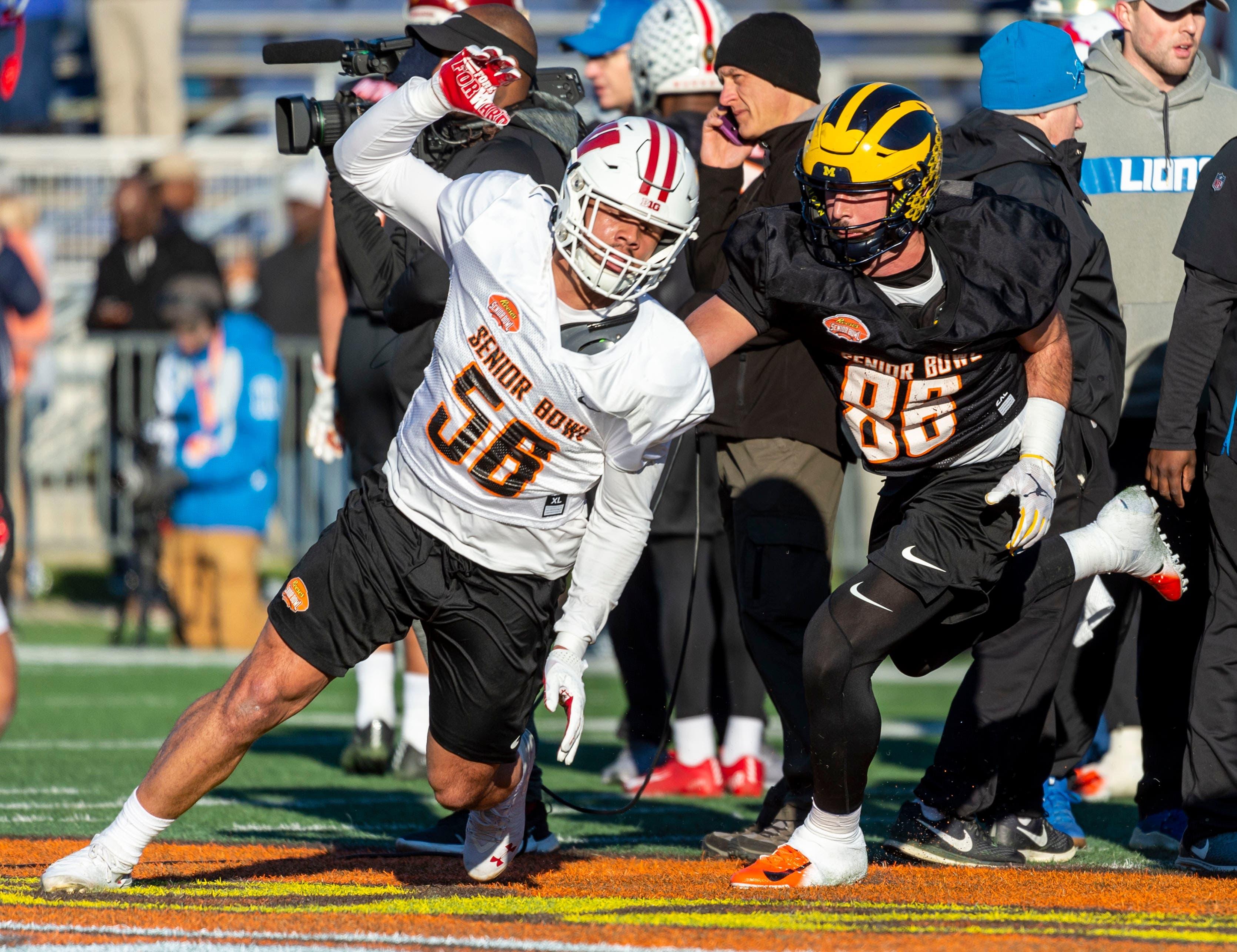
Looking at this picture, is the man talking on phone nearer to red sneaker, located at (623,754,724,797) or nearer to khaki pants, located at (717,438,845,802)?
khaki pants, located at (717,438,845,802)

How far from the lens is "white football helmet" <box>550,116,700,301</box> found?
13.5ft

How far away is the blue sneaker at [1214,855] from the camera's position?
15.8 ft

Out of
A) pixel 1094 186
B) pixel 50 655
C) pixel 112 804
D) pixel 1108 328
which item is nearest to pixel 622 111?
pixel 1094 186

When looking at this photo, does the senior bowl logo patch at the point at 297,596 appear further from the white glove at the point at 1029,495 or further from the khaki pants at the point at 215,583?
the khaki pants at the point at 215,583

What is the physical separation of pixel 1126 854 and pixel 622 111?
141 inches

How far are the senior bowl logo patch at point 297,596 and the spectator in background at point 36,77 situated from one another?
11.7 m

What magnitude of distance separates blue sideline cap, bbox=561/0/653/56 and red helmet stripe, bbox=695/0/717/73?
594 millimetres

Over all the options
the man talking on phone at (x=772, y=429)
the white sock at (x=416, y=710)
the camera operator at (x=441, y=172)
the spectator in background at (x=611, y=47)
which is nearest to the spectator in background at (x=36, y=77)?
the spectator in background at (x=611, y=47)

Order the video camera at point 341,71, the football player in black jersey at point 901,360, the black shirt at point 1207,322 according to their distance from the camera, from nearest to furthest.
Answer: the football player in black jersey at point 901,360
the video camera at point 341,71
the black shirt at point 1207,322

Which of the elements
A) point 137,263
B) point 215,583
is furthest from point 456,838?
point 137,263

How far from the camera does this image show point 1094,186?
19.0ft

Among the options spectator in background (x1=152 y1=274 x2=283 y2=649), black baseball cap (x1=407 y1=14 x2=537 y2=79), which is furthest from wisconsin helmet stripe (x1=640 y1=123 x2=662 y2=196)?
spectator in background (x1=152 y1=274 x2=283 y2=649)

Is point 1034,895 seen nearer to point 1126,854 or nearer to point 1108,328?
point 1126,854

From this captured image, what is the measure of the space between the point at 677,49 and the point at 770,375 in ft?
5.45
